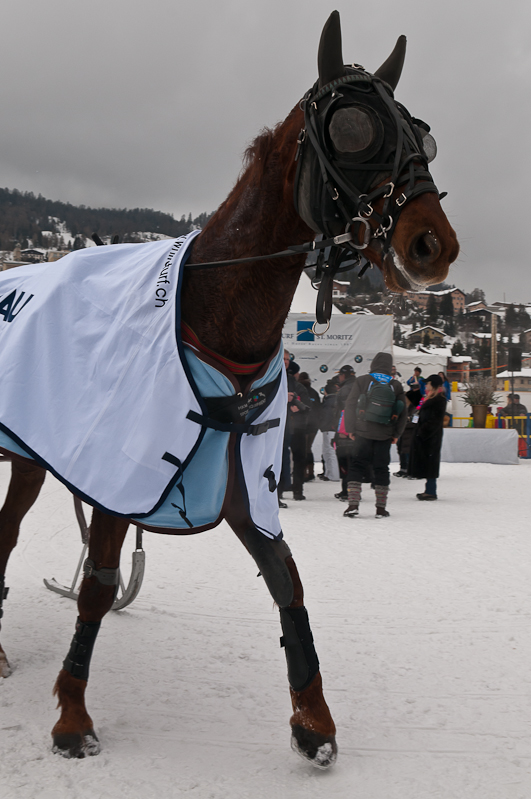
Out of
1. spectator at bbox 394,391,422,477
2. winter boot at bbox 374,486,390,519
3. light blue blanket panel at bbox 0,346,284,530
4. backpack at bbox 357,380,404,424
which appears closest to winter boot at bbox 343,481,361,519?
winter boot at bbox 374,486,390,519

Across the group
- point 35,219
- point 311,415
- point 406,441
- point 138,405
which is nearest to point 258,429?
point 138,405

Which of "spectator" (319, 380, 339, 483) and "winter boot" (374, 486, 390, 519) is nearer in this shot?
"winter boot" (374, 486, 390, 519)

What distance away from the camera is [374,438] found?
323 inches

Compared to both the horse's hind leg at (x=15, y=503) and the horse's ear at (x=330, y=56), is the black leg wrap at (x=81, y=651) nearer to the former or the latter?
the horse's hind leg at (x=15, y=503)

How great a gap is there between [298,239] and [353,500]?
20.6ft

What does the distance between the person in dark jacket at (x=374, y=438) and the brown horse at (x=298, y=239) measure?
5751mm

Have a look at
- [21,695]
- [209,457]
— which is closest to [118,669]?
[21,695]

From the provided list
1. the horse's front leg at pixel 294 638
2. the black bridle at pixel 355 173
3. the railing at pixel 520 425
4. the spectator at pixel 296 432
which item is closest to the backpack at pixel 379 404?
the spectator at pixel 296 432

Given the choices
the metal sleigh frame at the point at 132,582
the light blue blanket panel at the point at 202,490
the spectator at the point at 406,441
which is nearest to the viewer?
the light blue blanket panel at the point at 202,490

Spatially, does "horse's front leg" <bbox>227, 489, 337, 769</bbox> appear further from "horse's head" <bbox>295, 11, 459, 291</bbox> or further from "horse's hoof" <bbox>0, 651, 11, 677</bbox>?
"horse's hoof" <bbox>0, 651, 11, 677</bbox>

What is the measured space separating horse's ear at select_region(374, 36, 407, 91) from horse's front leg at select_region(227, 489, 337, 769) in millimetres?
1647

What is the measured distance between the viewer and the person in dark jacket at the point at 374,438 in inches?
322

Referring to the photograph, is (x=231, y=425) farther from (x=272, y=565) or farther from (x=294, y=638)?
(x=294, y=638)

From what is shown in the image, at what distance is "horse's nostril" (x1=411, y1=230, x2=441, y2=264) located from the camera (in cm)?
183
